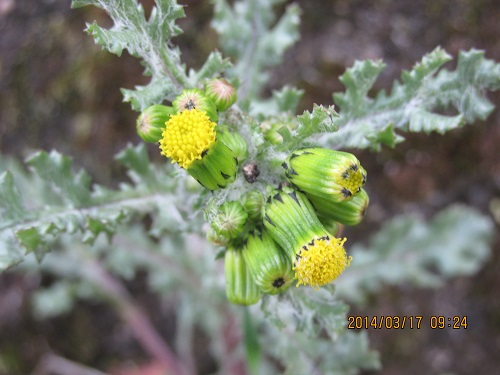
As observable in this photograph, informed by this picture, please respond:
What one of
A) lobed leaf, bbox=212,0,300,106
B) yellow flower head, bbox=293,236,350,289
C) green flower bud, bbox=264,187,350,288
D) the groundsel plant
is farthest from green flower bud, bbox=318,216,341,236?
lobed leaf, bbox=212,0,300,106

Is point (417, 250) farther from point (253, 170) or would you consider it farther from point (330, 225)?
point (253, 170)

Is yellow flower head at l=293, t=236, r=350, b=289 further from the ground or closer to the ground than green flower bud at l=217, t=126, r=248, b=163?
closer to the ground

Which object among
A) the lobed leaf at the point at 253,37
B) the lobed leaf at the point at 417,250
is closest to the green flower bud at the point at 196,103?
the lobed leaf at the point at 253,37

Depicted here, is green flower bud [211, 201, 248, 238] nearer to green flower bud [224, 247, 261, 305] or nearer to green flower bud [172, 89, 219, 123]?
green flower bud [224, 247, 261, 305]

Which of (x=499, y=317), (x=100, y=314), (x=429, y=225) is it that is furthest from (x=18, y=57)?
(x=499, y=317)

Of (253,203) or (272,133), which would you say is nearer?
(253,203)
